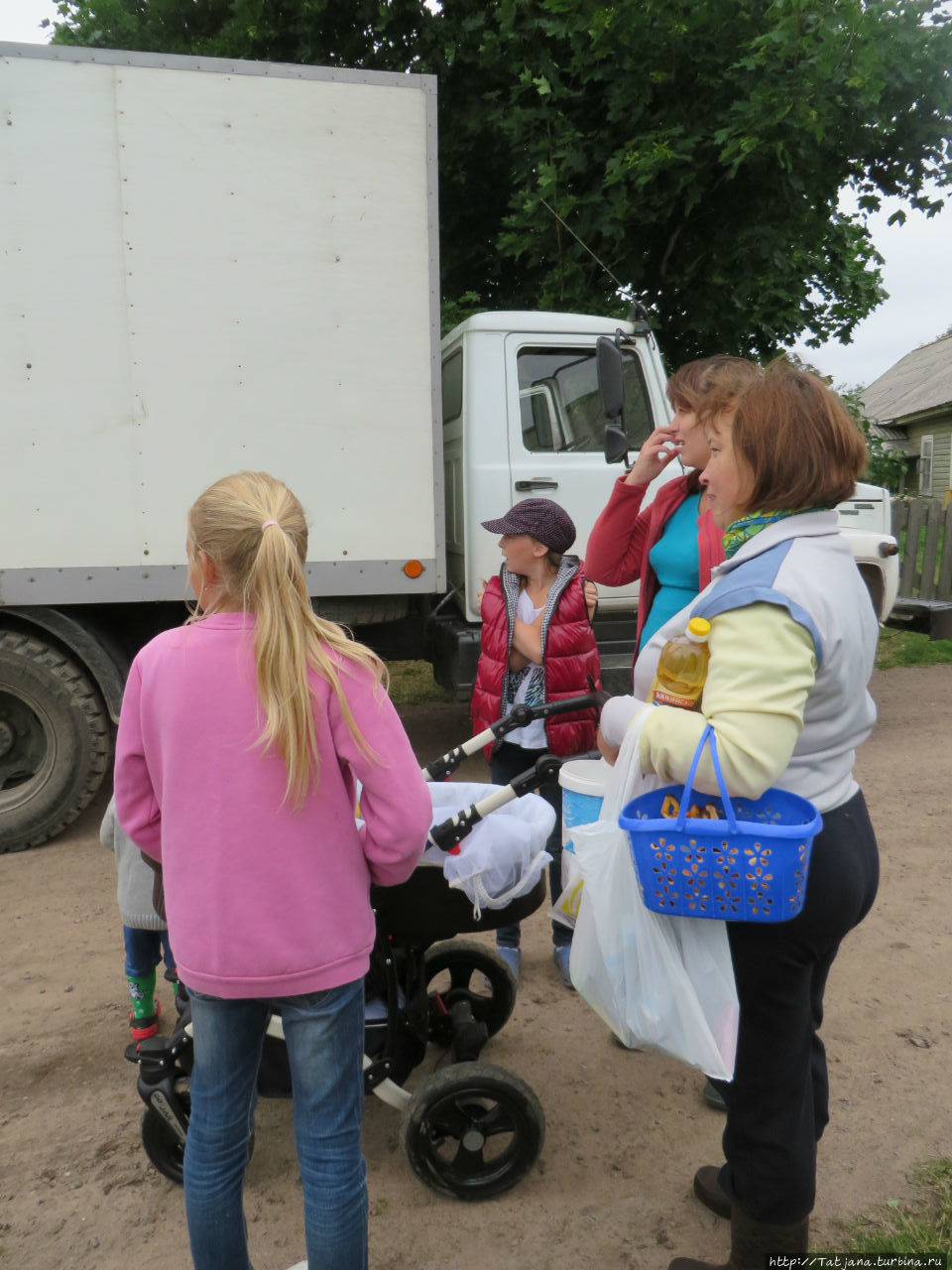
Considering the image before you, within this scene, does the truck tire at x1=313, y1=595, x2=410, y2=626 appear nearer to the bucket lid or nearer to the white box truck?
the white box truck

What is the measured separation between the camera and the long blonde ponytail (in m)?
1.54

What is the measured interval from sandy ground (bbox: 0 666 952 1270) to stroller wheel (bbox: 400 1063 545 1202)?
68 millimetres

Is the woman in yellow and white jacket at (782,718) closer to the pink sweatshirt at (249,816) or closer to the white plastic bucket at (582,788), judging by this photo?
the pink sweatshirt at (249,816)

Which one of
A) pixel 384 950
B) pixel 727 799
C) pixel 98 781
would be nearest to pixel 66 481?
pixel 98 781

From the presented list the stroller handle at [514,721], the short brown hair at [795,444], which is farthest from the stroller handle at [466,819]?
the short brown hair at [795,444]

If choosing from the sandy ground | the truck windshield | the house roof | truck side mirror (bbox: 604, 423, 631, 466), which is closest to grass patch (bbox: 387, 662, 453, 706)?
the truck windshield

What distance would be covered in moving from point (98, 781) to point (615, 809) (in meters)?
3.65

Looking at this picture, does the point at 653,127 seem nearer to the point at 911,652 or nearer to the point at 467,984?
the point at 911,652

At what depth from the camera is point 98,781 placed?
465 cm

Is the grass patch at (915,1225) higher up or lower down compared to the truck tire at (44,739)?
lower down

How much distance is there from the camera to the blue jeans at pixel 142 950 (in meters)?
2.65

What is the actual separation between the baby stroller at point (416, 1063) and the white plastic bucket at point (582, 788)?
216 millimetres

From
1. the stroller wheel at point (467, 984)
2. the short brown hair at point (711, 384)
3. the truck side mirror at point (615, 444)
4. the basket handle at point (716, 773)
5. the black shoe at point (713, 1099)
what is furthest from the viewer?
the truck side mirror at point (615, 444)

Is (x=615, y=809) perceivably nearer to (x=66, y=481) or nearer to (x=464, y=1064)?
(x=464, y=1064)
